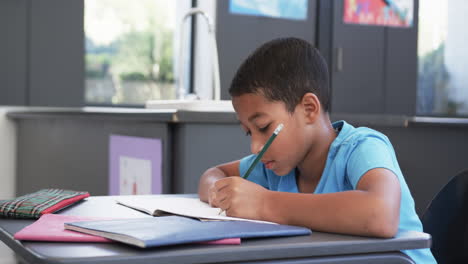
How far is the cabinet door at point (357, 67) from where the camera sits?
482cm

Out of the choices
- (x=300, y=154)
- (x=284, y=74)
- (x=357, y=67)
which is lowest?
(x=300, y=154)

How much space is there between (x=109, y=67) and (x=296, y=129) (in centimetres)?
338

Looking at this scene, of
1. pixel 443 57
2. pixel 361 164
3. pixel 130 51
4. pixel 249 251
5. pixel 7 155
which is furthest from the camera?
pixel 443 57

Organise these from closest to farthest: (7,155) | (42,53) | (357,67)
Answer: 1. (7,155)
2. (42,53)
3. (357,67)

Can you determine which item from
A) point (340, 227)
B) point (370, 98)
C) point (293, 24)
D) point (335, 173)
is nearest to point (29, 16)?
point (293, 24)

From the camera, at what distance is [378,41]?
195 inches

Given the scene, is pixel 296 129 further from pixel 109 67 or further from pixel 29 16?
pixel 109 67

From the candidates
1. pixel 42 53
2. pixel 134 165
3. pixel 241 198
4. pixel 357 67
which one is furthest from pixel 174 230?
pixel 357 67

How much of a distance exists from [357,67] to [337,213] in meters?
4.04

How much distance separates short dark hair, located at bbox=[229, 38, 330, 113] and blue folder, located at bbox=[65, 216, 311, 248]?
405 millimetres

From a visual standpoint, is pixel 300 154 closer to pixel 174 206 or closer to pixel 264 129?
pixel 264 129

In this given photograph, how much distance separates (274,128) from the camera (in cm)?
126

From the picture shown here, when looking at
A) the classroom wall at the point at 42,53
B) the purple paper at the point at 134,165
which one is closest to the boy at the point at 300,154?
the purple paper at the point at 134,165

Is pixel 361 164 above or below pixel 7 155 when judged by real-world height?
above
